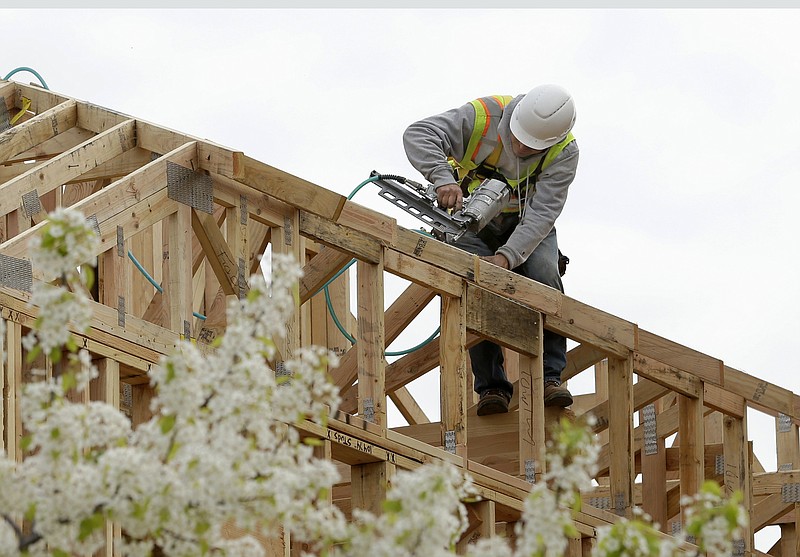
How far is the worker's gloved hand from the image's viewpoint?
872 centimetres

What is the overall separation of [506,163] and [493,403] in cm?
144

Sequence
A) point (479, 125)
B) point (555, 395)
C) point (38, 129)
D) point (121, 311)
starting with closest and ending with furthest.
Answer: point (121, 311), point (38, 129), point (555, 395), point (479, 125)

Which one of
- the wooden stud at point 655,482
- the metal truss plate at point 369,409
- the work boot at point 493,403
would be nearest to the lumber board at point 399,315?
the work boot at point 493,403

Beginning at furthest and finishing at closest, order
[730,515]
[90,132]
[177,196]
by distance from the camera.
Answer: [90,132], [177,196], [730,515]

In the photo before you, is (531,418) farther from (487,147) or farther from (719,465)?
(719,465)

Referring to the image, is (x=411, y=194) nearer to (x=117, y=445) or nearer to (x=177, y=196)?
(x=177, y=196)

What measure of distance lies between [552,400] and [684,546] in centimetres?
118

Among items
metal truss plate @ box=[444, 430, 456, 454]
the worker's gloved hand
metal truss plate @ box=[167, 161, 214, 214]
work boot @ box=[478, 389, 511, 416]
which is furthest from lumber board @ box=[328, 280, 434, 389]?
metal truss plate @ box=[167, 161, 214, 214]

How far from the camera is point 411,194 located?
8.74m

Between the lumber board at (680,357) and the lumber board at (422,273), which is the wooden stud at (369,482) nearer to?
the lumber board at (422,273)

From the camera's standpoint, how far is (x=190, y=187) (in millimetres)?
7402

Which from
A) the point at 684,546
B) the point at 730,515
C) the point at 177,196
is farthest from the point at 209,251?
the point at 730,515

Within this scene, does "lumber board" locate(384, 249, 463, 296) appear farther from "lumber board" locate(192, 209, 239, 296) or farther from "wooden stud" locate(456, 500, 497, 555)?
"wooden stud" locate(456, 500, 497, 555)

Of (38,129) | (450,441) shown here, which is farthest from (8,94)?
(450,441)
